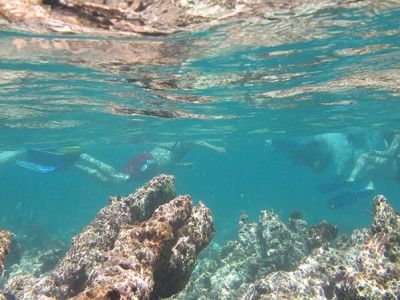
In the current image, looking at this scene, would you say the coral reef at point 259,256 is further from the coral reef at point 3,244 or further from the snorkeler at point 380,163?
the snorkeler at point 380,163

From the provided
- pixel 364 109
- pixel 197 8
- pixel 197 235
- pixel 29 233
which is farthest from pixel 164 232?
pixel 29 233

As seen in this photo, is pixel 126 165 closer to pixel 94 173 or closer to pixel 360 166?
pixel 94 173

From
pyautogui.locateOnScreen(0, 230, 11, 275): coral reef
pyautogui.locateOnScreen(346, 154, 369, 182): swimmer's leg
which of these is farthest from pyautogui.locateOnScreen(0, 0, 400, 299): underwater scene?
pyautogui.locateOnScreen(346, 154, 369, 182): swimmer's leg

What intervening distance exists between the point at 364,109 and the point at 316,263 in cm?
2077

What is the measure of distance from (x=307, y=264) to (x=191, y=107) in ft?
50.2

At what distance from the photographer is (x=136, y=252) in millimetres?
5430

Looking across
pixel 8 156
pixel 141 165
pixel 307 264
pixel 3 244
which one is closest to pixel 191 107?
pixel 141 165

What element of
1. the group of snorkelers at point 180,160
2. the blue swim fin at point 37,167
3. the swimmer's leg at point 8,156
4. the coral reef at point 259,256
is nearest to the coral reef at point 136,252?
the coral reef at point 259,256

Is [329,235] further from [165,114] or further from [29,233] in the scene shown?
[29,233]

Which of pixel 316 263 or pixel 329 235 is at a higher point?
pixel 316 263

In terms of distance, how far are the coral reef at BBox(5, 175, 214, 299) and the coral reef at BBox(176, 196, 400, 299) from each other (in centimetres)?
243

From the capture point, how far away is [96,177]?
28750 millimetres

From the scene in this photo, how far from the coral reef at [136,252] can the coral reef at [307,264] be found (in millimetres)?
2431

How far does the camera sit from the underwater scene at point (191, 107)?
6474mm
